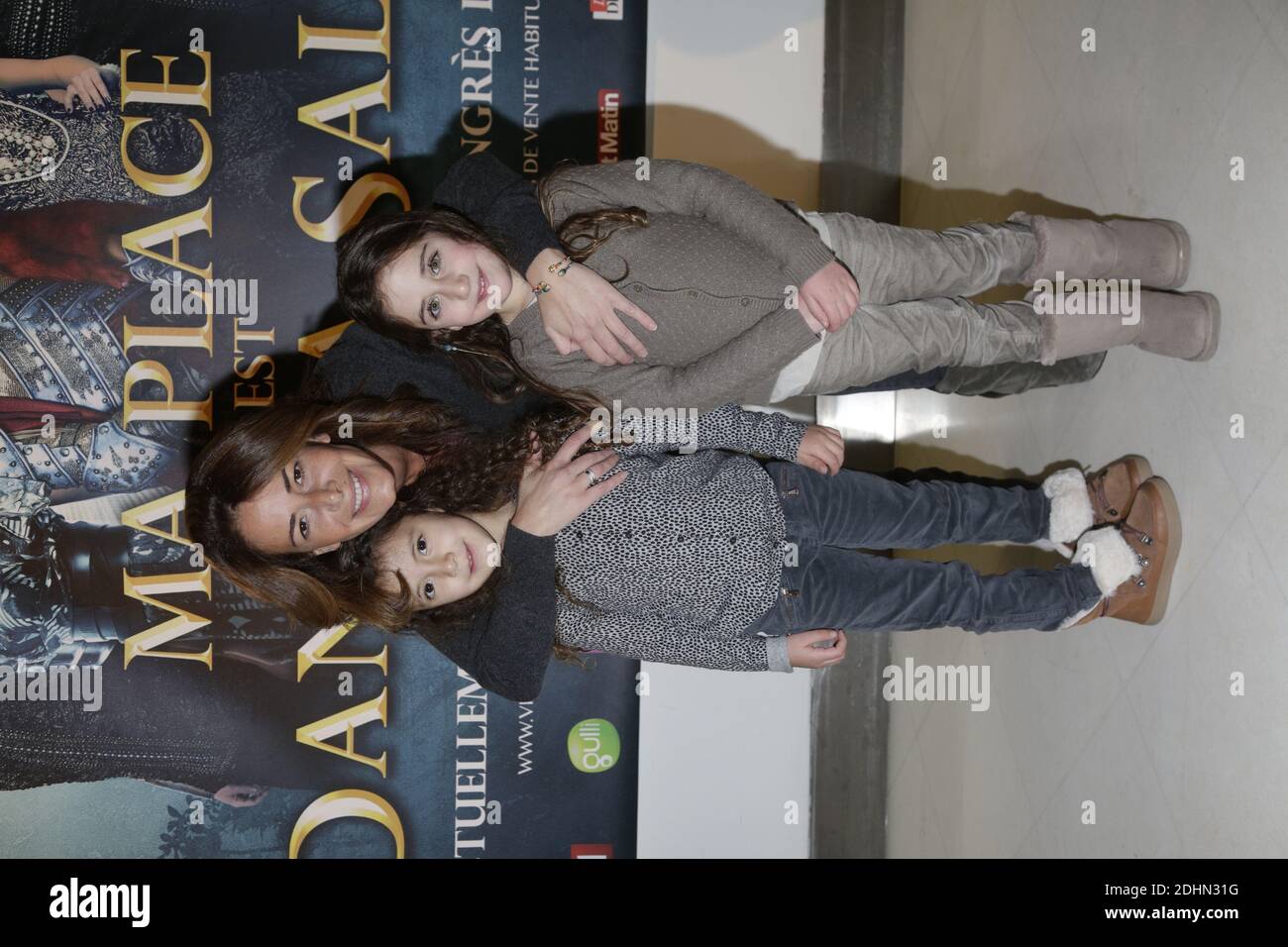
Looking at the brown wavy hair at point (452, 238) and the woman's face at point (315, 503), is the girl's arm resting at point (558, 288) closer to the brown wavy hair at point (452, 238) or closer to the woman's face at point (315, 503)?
the brown wavy hair at point (452, 238)


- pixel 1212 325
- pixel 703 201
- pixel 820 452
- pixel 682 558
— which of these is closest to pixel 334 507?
pixel 682 558

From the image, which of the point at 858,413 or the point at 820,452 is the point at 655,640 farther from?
the point at 858,413

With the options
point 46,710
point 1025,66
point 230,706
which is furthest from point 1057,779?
point 46,710

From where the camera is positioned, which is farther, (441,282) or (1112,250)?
(1112,250)

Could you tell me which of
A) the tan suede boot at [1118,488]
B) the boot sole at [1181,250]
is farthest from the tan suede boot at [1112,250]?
the tan suede boot at [1118,488]

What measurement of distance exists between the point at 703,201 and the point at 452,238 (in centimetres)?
49

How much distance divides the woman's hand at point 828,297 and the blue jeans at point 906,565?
418 mm

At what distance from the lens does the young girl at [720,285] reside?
1.75 metres

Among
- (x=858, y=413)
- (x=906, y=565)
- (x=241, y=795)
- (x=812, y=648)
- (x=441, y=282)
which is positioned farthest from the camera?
(x=858, y=413)

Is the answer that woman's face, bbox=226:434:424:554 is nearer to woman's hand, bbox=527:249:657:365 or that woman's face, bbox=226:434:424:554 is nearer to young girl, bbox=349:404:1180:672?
young girl, bbox=349:404:1180:672

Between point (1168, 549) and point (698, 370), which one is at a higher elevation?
point (698, 370)

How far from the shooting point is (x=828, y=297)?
1.77 metres

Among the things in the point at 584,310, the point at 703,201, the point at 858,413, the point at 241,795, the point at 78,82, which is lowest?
the point at 241,795
